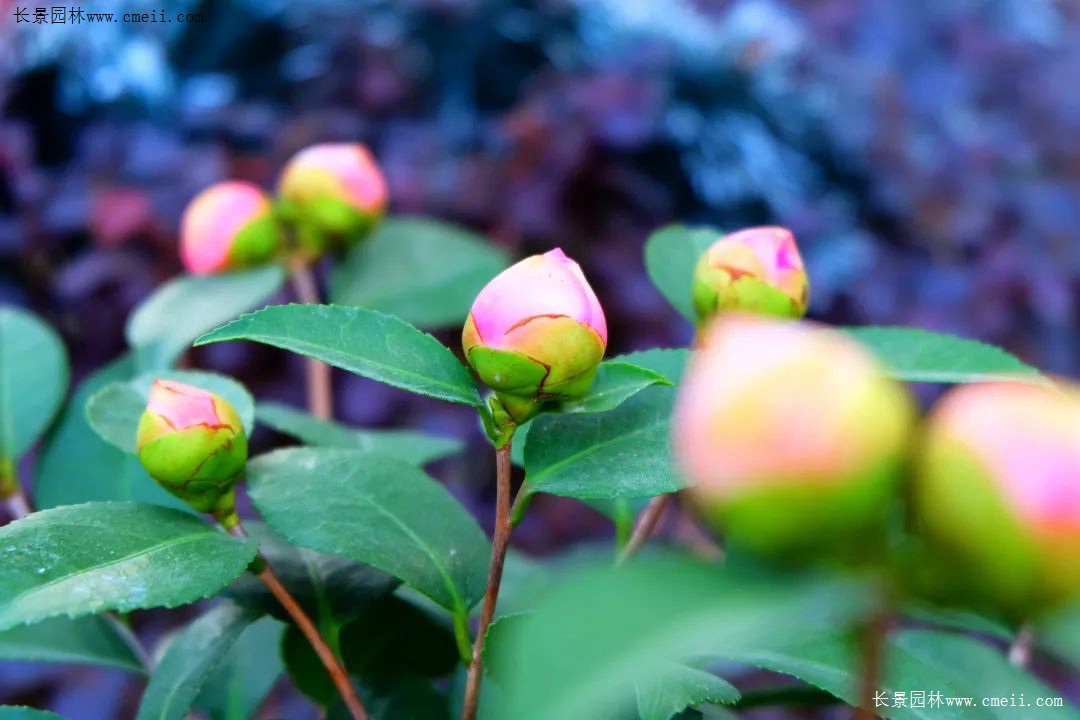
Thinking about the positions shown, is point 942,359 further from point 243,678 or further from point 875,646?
point 243,678

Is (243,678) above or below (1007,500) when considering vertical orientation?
below

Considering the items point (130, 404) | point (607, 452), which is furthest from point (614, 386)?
point (130, 404)

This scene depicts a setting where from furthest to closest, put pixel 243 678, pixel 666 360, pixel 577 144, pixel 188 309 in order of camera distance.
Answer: pixel 577 144, pixel 188 309, pixel 243 678, pixel 666 360

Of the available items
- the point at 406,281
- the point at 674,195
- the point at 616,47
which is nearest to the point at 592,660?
the point at 406,281

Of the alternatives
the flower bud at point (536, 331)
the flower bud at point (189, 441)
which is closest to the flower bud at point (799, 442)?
the flower bud at point (536, 331)

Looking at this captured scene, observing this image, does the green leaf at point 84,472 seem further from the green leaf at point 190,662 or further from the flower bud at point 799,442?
the flower bud at point 799,442
